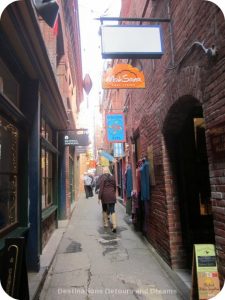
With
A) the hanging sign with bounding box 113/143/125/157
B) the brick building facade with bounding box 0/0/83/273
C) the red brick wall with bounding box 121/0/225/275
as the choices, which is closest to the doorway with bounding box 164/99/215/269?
the red brick wall with bounding box 121/0/225/275

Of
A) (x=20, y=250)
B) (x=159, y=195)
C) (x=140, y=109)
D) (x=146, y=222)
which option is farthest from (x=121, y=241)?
(x=20, y=250)

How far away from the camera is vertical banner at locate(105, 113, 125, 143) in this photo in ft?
37.1

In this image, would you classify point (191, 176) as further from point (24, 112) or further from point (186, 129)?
point (24, 112)

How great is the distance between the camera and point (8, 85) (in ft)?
13.8

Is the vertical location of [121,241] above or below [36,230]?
below

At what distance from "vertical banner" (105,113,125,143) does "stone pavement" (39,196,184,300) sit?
4.48 meters

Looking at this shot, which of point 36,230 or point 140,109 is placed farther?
point 140,109

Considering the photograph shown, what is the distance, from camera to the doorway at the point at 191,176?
4973 millimetres

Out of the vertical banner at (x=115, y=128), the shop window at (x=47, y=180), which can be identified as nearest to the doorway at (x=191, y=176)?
the shop window at (x=47, y=180)

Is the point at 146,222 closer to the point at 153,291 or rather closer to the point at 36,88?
the point at 153,291

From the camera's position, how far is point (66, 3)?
10867 millimetres

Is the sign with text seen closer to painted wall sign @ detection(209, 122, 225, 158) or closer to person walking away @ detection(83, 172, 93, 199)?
painted wall sign @ detection(209, 122, 225, 158)

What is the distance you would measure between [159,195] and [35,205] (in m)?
2.25

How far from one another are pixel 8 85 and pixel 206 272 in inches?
141
